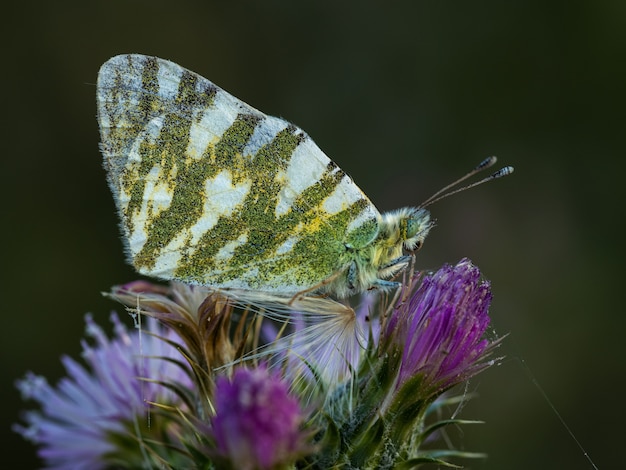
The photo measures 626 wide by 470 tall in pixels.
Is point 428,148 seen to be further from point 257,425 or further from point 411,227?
point 257,425

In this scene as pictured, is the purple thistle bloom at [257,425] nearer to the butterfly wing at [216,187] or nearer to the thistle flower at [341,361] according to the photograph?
the thistle flower at [341,361]

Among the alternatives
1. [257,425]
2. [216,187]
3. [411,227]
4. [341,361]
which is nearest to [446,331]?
[341,361]

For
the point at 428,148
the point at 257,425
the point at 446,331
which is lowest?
the point at 257,425

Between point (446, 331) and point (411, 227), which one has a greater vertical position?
point (411, 227)

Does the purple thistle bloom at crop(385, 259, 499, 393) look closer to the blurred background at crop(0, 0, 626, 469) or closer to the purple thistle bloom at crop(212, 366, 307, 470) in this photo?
the purple thistle bloom at crop(212, 366, 307, 470)

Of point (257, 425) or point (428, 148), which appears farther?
point (428, 148)

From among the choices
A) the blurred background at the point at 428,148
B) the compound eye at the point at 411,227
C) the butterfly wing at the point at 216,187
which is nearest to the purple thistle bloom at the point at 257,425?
the butterfly wing at the point at 216,187
